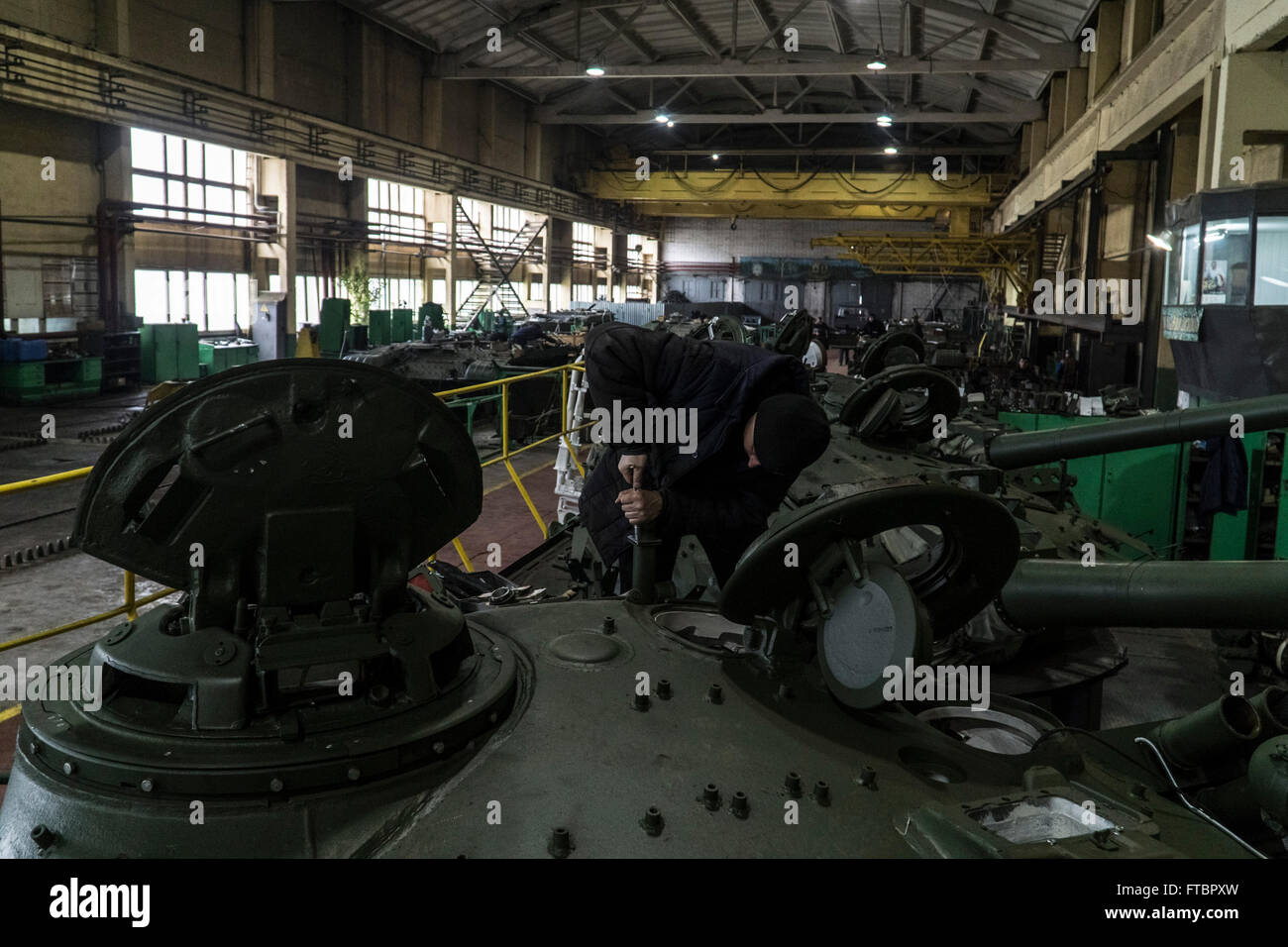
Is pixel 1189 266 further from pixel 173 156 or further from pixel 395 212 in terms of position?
pixel 395 212

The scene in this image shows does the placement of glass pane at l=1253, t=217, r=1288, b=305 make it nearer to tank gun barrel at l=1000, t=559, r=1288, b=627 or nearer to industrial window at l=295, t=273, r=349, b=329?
tank gun barrel at l=1000, t=559, r=1288, b=627

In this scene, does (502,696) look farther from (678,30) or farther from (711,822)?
(678,30)

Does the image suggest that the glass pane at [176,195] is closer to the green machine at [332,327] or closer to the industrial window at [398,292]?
the green machine at [332,327]

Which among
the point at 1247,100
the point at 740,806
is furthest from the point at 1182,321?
the point at 740,806

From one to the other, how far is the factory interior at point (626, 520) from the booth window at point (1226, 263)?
44mm

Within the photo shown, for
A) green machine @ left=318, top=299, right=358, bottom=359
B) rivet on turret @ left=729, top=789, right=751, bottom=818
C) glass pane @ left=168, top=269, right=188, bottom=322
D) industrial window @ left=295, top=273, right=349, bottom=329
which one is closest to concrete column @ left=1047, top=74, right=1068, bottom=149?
green machine @ left=318, top=299, right=358, bottom=359

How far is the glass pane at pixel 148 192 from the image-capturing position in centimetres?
2044

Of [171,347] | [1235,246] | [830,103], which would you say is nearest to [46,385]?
[171,347]

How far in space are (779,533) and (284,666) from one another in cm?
101

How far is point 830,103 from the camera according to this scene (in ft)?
114

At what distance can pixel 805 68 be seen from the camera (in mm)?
22391

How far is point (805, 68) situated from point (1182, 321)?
14.0 metres

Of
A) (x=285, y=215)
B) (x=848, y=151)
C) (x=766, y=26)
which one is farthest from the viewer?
(x=848, y=151)

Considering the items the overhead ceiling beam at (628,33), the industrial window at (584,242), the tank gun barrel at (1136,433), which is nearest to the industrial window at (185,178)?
the overhead ceiling beam at (628,33)
